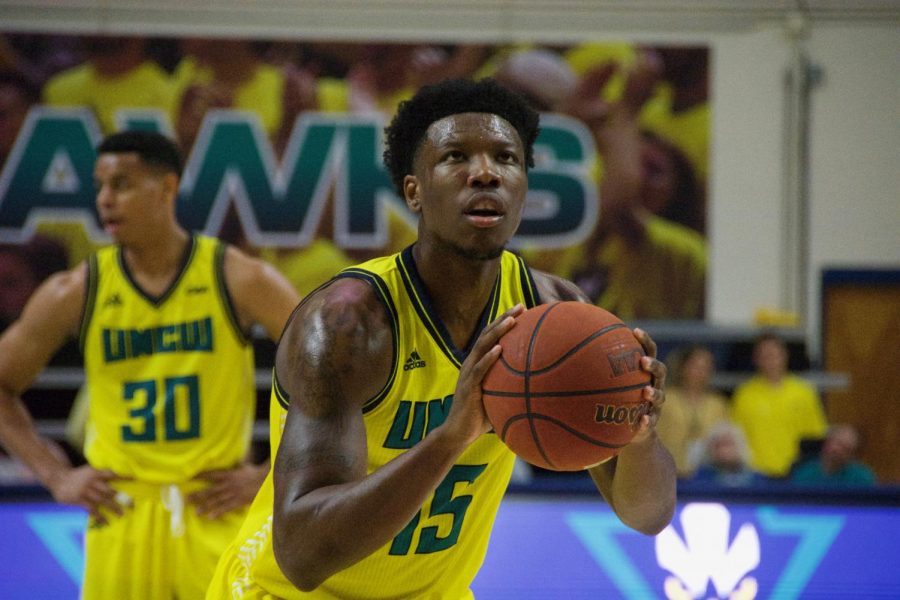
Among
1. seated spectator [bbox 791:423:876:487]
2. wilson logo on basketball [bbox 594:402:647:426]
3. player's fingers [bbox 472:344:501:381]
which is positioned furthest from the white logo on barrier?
seated spectator [bbox 791:423:876:487]

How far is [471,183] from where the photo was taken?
2.18 m

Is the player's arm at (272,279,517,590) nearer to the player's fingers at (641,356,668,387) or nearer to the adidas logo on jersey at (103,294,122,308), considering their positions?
the player's fingers at (641,356,668,387)

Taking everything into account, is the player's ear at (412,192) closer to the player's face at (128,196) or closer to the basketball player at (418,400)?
the basketball player at (418,400)

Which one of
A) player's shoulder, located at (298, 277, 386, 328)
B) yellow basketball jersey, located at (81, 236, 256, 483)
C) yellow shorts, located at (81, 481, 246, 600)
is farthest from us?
yellow basketball jersey, located at (81, 236, 256, 483)

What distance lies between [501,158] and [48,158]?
8.81 meters

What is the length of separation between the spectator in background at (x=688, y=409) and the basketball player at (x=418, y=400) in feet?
15.6

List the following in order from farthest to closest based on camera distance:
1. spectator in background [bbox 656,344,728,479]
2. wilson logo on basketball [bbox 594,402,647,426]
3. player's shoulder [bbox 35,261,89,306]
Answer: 1. spectator in background [bbox 656,344,728,479]
2. player's shoulder [bbox 35,261,89,306]
3. wilson logo on basketball [bbox 594,402,647,426]

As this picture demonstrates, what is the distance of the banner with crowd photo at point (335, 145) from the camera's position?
10109 mm

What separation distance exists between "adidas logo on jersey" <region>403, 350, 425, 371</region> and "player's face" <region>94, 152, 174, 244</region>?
1934mm

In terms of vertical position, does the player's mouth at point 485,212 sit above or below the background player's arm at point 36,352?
above

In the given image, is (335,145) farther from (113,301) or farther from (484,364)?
(484,364)

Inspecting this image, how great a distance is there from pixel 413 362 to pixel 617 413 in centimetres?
48

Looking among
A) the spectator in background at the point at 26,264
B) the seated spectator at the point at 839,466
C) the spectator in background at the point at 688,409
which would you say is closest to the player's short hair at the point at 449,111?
the seated spectator at the point at 839,466

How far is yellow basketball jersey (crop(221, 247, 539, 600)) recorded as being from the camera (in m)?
2.27
